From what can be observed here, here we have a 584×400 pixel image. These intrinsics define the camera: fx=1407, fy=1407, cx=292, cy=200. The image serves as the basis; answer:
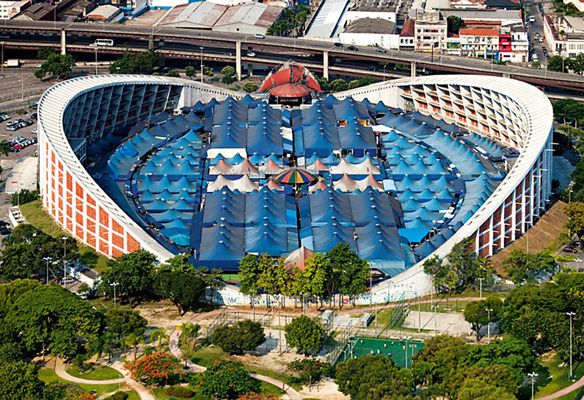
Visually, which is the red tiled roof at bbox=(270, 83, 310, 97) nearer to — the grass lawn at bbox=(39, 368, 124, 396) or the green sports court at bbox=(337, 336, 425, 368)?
the green sports court at bbox=(337, 336, 425, 368)

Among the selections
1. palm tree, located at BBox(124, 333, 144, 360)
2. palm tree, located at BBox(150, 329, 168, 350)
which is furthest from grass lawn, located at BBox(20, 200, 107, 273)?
palm tree, located at BBox(124, 333, 144, 360)

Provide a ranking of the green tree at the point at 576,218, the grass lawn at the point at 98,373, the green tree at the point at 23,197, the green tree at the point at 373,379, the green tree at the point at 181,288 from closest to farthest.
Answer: the green tree at the point at 373,379 < the grass lawn at the point at 98,373 < the green tree at the point at 181,288 < the green tree at the point at 576,218 < the green tree at the point at 23,197

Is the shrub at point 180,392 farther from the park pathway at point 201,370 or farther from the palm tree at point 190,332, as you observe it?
the palm tree at point 190,332

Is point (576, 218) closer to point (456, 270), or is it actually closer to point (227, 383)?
point (456, 270)

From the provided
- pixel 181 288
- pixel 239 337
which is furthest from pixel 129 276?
pixel 239 337

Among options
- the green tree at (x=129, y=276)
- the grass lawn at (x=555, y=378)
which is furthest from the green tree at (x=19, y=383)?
the grass lawn at (x=555, y=378)

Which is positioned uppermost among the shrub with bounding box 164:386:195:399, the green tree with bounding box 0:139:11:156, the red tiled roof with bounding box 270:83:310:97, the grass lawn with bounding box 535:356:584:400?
the red tiled roof with bounding box 270:83:310:97

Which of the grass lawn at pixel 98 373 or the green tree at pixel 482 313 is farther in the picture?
the green tree at pixel 482 313

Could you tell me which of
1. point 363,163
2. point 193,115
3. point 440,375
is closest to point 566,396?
point 440,375
